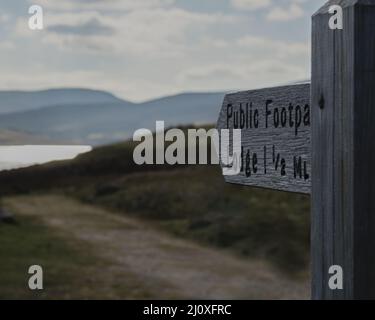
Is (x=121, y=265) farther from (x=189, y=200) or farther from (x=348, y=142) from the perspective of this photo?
(x=348, y=142)

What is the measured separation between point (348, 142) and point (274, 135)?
71 cm

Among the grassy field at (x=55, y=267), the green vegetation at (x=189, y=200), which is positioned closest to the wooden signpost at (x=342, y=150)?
the grassy field at (x=55, y=267)

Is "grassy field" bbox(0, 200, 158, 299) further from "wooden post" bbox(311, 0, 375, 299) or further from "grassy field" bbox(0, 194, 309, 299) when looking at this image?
"wooden post" bbox(311, 0, 375, 299)

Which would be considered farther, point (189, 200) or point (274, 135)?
point (189, 200)

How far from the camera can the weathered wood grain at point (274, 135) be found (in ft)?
9.70

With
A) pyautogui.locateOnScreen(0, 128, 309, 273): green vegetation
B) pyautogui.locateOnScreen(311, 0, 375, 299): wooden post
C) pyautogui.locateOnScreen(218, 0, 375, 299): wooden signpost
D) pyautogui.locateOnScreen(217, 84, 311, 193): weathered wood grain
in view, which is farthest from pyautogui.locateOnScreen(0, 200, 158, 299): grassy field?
pyautogui.locateOnScreen(311, 0, 375, 299): wooden post

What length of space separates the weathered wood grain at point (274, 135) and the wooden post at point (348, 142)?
0.91 feet

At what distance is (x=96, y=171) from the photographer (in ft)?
123

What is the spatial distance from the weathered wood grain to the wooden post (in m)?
0.28

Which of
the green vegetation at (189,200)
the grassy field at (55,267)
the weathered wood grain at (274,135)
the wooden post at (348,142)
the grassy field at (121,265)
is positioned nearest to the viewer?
the wooden post at (348,142)

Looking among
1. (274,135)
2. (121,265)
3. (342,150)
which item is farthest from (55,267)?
(342,150)

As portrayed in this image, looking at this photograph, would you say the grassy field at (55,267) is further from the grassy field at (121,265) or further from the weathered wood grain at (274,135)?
the weathered wood grain at (274,135)

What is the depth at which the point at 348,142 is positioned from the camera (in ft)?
8.19
